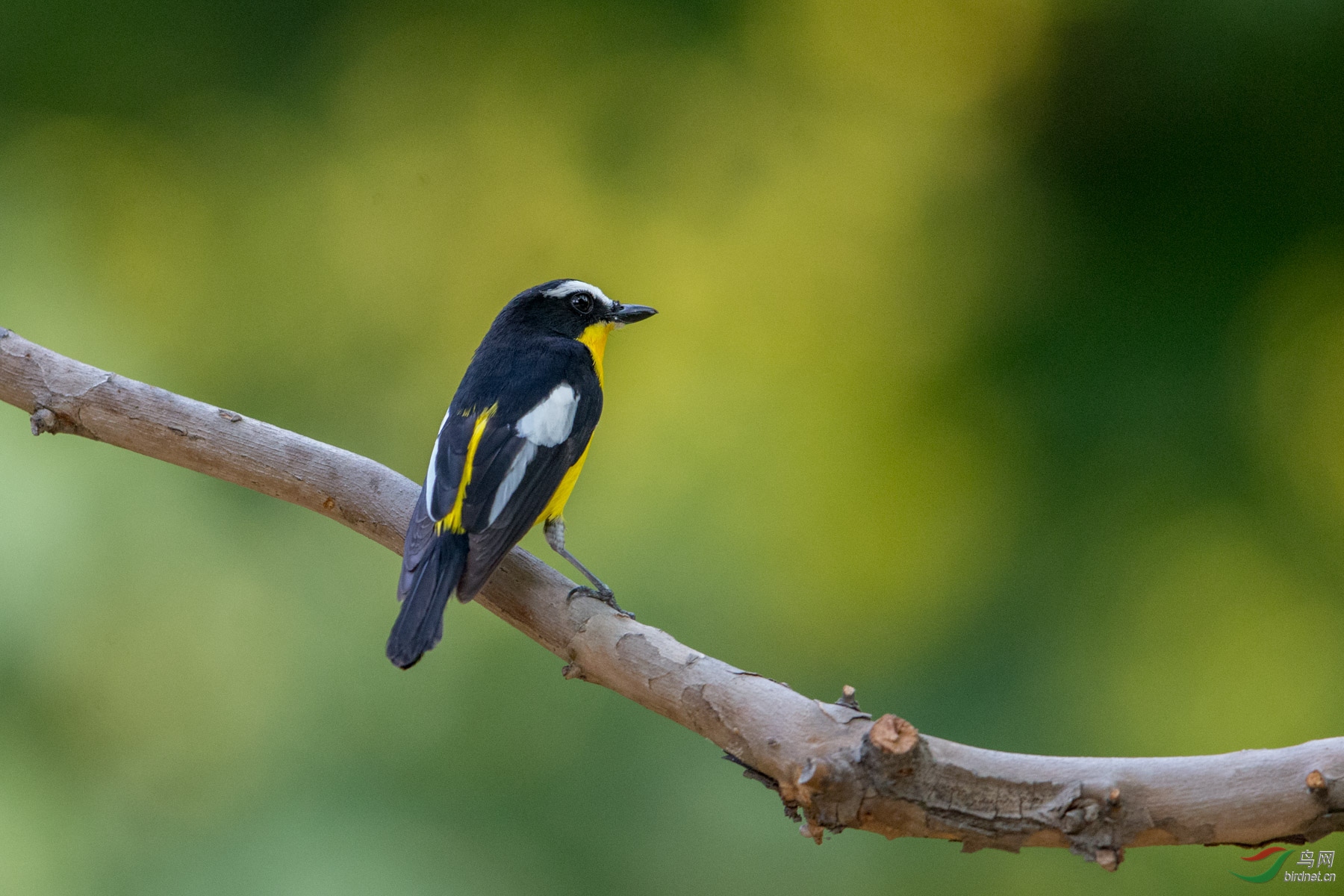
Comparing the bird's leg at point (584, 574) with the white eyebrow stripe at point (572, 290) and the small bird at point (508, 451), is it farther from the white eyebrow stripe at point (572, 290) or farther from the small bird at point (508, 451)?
the white eyebrow stripe at point (572, 290)

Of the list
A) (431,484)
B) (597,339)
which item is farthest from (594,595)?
(597,339)

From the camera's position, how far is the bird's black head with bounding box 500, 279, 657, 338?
257cm

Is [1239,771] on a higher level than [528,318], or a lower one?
lower

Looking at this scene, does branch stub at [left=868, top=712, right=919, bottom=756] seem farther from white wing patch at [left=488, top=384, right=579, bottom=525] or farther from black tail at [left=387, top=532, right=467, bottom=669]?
white wing patch at [left=488, top=384, right=579, bottom=525]

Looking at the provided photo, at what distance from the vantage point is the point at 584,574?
2.09 meters

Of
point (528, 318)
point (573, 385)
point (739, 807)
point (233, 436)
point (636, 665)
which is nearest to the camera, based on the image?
point (636, 665)

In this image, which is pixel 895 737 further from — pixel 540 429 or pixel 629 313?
pixel 629 313

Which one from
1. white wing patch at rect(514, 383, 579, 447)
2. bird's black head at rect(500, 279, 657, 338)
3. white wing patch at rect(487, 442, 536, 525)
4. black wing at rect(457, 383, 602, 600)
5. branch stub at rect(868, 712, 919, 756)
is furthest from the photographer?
bird's black head at rect(500, 279, 657, 338)

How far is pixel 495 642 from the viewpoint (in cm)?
346

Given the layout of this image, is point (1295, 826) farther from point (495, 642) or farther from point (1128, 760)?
point (495, 642)

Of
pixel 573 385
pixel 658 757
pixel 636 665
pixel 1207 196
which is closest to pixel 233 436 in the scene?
pixel 573 385

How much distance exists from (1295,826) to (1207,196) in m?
2.79

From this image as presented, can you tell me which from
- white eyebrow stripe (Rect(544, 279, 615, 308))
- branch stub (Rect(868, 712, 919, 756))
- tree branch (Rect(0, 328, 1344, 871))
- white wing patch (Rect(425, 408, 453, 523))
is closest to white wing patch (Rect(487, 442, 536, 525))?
white wing patch (Rect(425, 408, 453, 523))

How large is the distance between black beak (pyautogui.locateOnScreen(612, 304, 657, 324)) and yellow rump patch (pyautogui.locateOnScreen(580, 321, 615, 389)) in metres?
0.02
